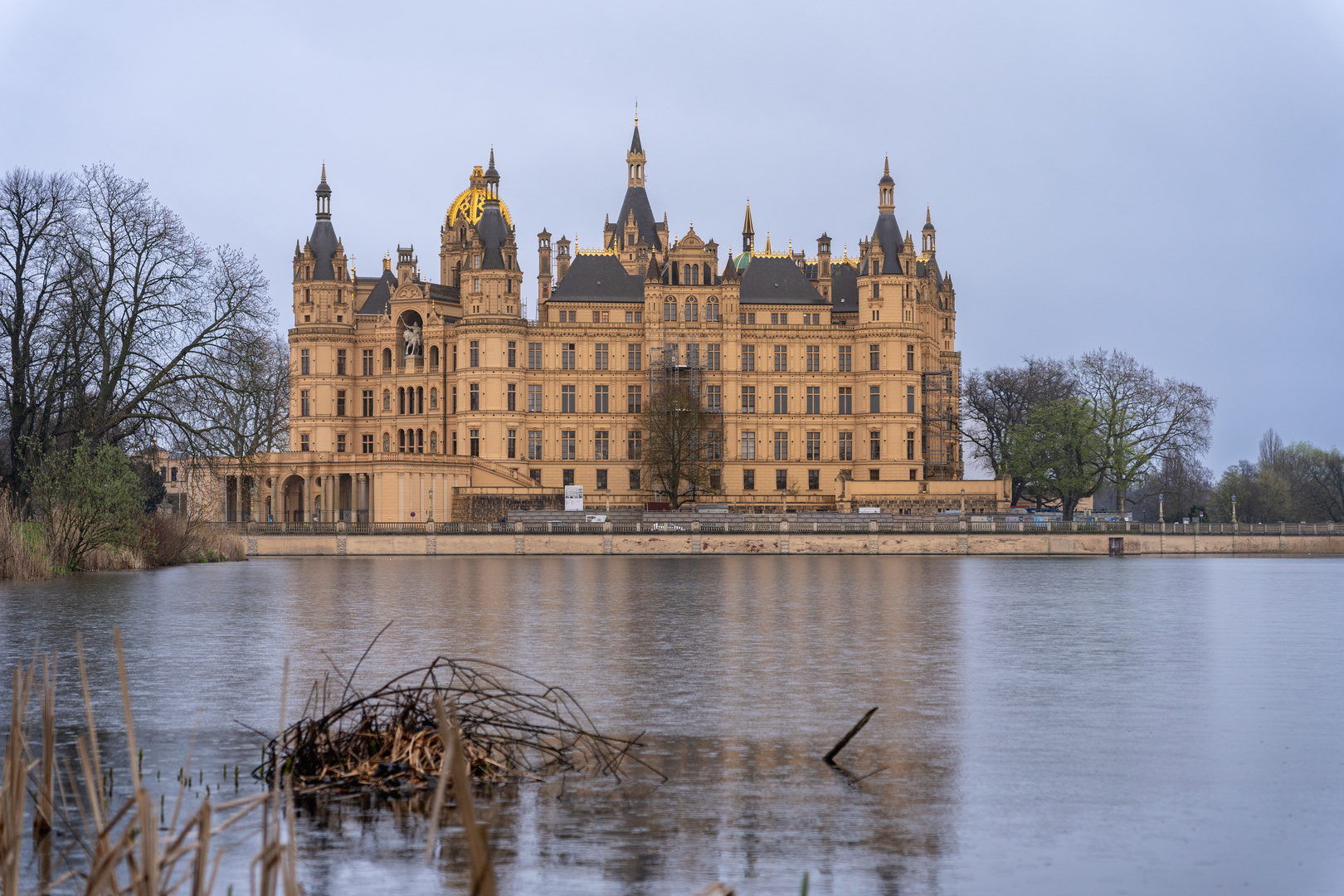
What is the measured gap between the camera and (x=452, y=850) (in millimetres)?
8984

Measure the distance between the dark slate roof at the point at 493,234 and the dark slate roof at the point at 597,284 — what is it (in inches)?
166

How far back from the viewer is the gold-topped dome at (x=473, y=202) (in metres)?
96.8

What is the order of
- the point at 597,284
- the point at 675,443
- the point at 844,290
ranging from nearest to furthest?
the point at 675,443
the point at 597,284
the point at 844,290

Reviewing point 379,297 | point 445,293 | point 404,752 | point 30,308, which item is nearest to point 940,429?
point 445,293

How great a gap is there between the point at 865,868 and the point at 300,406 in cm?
8537

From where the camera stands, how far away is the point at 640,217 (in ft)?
322

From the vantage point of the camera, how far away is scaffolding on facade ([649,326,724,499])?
8606 cm

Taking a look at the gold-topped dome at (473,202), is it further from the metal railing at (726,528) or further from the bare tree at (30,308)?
the bare tree at (30,308)

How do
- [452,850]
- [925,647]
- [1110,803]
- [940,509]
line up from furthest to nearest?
[940,509], [925,647], [1110,803], [452,850]

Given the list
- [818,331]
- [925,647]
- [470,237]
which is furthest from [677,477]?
[925,647]

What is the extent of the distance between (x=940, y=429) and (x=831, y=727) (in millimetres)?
79733

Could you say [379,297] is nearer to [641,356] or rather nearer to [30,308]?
[641,356]

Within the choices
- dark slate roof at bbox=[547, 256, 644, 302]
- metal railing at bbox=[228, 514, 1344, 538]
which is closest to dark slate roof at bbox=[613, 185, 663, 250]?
dark slate roof at bbox=[547, 256, 644, 302]

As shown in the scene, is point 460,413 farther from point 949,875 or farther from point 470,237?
point 949,875
